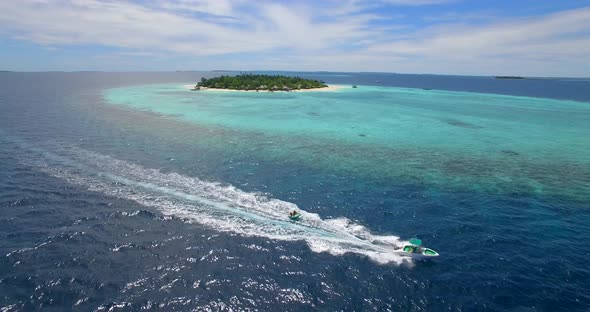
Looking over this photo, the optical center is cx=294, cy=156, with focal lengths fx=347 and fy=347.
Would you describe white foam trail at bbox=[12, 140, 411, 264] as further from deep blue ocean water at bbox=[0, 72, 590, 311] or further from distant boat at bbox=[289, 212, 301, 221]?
distant boat at bbox=[289, 212, 301, 221]

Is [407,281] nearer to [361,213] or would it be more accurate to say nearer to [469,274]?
[469,274]

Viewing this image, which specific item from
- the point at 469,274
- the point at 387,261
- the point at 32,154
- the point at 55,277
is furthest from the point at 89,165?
the point at 469,274

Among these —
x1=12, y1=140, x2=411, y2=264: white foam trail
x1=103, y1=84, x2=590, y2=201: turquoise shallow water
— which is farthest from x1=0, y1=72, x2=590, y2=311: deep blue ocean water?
x1=103, y1=84, x2=590, y2=201: turquoise shallow water

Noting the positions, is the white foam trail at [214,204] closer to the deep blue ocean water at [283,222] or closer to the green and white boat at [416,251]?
the deep blue ocean water at [283,222]

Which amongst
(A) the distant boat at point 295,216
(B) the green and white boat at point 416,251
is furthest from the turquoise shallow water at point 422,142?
(B) the green and white boat at point 416,251

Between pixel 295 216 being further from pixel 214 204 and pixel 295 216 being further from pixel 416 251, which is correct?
pixel 416 251

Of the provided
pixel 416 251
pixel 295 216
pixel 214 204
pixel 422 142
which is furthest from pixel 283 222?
pixel 422 142
